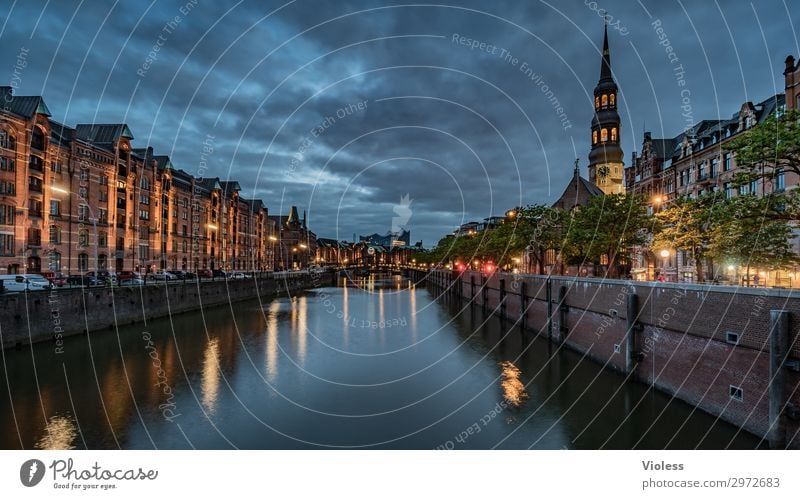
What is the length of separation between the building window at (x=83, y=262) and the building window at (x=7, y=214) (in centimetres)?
1156

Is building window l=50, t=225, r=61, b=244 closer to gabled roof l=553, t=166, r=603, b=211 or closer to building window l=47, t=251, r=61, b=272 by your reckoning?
building window l=47, t=251, r=61, b=272

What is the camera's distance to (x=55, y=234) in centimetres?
5906

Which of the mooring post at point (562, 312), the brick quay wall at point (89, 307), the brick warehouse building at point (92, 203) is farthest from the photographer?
the brick warehouse building at point (92, 203)

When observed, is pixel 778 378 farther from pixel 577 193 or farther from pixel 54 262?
pixel 577 193

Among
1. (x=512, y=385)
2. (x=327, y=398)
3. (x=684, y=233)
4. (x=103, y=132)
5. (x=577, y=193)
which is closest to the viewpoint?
(x=327, y=398)

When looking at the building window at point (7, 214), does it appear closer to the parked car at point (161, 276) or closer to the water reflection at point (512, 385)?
the parked car at point (161, 276)

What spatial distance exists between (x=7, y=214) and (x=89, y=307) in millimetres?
19468

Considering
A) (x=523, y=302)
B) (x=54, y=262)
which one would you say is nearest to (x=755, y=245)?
(x=523, y=302)

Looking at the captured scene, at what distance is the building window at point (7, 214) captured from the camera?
51.3 metres

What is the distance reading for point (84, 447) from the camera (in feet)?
65.3

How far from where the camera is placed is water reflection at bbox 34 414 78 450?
19859 millimetres

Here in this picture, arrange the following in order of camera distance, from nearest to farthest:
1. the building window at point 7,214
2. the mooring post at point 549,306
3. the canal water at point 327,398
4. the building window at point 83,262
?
the canal water at point 327,398
the mooring post at point 549,306
the building window at point 7,214
the building window at point 83,262

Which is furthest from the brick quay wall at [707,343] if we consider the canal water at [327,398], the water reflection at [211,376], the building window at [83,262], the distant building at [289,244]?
the distant building at [289,244]
